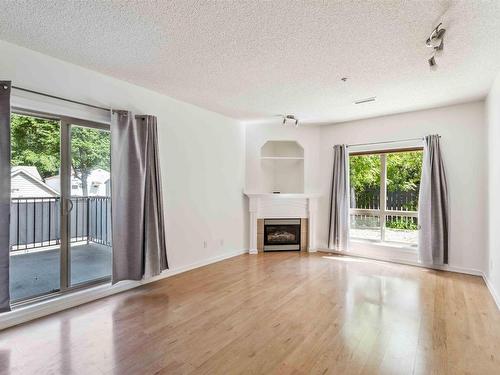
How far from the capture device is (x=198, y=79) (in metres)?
3.25

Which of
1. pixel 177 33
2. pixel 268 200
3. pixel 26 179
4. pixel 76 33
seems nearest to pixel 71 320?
pixel 26 179

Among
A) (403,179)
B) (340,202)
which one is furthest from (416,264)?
(340,202)

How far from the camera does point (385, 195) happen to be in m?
5.00

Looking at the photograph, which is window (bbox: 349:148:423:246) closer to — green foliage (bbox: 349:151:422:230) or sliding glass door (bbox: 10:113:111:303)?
green foliage (bbox: 349:151:422:230)

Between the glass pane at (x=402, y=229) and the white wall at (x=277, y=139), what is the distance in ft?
5.01

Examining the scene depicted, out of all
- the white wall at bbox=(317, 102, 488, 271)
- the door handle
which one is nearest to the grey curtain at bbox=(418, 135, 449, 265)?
the white wall at bbox=(317, 102, 488, 271)

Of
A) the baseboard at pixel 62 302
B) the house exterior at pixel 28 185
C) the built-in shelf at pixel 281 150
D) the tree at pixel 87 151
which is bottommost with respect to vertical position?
the baseboard at pixel 62 302

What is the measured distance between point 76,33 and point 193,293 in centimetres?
291

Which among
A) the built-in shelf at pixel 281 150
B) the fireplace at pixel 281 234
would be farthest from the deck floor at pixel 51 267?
the built-in shelf at pixel 281 150

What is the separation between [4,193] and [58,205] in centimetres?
61

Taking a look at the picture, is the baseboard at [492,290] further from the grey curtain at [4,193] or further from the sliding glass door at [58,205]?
the grey curtain at [4,193]

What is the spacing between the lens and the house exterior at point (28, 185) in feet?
8.89

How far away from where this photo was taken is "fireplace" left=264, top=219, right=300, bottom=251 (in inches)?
219

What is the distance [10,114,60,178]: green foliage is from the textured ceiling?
74 centimetres
